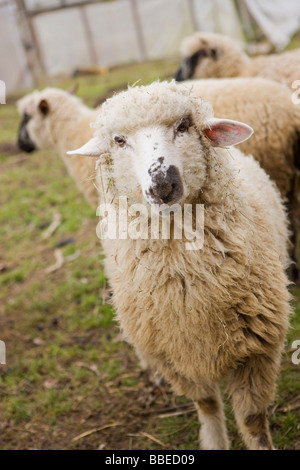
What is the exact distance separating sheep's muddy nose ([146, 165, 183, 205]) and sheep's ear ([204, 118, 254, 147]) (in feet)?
1.31

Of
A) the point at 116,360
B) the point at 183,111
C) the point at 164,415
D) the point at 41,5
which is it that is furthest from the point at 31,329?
the point at 41,5

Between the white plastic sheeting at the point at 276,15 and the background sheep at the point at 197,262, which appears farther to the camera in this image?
the white plastic sheeting at the point at 276,15

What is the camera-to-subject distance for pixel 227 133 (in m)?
2.45

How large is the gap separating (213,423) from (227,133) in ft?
5.45

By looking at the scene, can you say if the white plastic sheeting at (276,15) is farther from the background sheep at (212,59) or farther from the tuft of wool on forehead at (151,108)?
the tuft of wool on forehead at (151,108)

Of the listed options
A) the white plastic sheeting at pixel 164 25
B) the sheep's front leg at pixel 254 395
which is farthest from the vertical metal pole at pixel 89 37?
the sheep's front leg at pixel 254 395

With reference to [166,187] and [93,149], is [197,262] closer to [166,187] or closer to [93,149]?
[166,187]

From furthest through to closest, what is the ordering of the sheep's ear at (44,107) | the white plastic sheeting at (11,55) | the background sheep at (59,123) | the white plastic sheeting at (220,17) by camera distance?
the white plastic sheeting at (11,55)
the white plastic sheeting at (220,17)
the sheep's ear at (44,107)
the background sheep at (59,123)

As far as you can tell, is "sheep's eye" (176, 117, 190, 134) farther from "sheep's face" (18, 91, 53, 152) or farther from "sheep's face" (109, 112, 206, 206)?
"sheep's face" (18, 91, 53, 152)

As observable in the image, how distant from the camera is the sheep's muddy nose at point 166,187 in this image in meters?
2.11

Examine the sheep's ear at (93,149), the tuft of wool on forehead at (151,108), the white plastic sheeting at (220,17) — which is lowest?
the sheep's ear at (93,149)

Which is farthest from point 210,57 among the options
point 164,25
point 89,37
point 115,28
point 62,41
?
point 62,41

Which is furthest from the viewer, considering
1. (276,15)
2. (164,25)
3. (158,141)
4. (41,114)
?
(164,25)

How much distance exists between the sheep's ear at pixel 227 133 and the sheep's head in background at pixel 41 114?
324 centimetres
